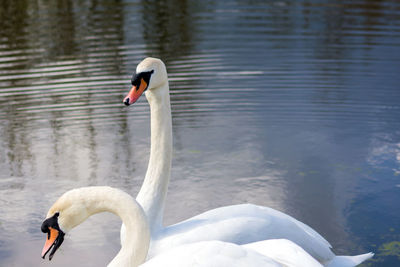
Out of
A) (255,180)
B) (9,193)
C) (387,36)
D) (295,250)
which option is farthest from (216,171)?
(387,36)

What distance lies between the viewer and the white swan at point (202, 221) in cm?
385

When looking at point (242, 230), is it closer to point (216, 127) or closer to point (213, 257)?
point (213, 257)

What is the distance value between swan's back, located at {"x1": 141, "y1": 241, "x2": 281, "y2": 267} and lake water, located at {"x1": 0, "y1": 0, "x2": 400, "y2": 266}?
1.69 metres

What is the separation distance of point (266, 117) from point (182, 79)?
2266mm

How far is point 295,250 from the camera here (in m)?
3.18

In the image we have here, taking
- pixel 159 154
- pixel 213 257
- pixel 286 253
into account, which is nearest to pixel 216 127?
pixel 159 154

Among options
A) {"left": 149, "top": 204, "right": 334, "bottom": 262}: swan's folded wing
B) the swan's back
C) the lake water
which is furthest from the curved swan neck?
the lake water

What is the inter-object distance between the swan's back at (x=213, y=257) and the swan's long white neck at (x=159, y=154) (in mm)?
1353

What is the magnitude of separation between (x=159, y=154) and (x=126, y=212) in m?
1.16

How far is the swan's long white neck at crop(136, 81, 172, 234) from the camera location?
4457 mm

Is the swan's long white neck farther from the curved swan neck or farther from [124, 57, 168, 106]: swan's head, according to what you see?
the curved swan neck

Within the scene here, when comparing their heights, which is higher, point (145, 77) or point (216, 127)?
point (145, 77)

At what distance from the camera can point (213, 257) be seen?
117 inches

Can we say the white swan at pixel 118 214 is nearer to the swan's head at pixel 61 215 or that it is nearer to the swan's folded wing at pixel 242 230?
the swan's head at pixel 61 215
